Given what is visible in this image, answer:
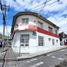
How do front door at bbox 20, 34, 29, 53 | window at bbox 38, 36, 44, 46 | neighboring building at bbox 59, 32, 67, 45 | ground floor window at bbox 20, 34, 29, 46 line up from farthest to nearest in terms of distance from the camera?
neighboring building at bbox 59, 32, 67, 45 → window at bbox 38, 36, 44, 46 → ground floor window at bbox 20, 34, 29, 46 → front door at bbox 20, 34, 29, 53

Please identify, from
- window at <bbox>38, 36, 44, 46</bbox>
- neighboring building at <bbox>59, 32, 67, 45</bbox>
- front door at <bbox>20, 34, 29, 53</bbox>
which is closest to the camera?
front door at <bbox>20, 34, 29, 53</bbox>

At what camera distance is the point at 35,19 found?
1062 inches

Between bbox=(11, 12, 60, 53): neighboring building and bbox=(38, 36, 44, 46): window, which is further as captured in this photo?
bbox=(38, 36, 44, 46): window

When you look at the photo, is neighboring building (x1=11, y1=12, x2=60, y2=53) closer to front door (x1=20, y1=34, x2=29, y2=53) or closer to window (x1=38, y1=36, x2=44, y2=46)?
front door (x1=20, y1=34, x2=29, y2=53)

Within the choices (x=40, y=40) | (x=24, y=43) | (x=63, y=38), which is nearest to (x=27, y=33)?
(x=24, y=43)

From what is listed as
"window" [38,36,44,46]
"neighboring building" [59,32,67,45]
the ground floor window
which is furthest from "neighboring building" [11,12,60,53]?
"neighboring building" [59,32,67,45]

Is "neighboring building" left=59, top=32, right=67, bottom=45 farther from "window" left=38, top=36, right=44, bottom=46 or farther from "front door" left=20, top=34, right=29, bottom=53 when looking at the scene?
"front door" left=20, top=34, right=29, bottom=53

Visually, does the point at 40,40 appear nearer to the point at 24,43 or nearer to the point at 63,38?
the point at 24,43

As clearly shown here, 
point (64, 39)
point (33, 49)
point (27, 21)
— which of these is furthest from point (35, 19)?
point (64, 39)

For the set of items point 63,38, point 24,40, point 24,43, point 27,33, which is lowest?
point 24,43

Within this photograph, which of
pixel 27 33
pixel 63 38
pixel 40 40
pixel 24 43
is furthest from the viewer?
pixel 63 38

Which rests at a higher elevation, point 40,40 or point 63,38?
point 63,38

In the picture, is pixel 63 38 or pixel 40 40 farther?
pixel 63 38

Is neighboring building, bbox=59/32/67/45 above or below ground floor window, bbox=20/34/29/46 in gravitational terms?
above
